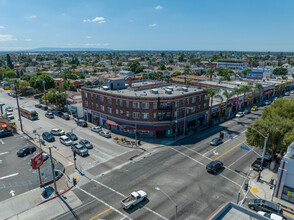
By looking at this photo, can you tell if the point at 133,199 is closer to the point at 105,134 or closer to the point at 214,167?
the point at 214,167

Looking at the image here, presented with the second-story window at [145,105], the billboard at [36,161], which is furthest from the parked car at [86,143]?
the second-story window at [145,105]

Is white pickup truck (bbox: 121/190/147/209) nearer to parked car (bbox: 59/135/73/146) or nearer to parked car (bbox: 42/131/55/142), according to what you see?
parked car (bbox: 59/135/73/146)

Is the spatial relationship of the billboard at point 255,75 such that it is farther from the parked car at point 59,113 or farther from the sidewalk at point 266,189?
the parked car at point 59,113

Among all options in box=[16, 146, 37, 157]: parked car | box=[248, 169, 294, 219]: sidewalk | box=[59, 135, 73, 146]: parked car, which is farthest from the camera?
box=[59, 135, 73, 146]: parked car

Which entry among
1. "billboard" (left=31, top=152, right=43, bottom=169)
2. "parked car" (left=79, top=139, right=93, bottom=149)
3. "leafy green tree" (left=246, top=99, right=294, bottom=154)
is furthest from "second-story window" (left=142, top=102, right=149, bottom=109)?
"billboard" (left=31, top=152, right=43, bottom=169)

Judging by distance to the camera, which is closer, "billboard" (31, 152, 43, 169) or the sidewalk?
the sidewalk

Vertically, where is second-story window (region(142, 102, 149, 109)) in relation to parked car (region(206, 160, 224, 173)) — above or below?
above

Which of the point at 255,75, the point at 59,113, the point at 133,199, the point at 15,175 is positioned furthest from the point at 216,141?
the point at 255,75
